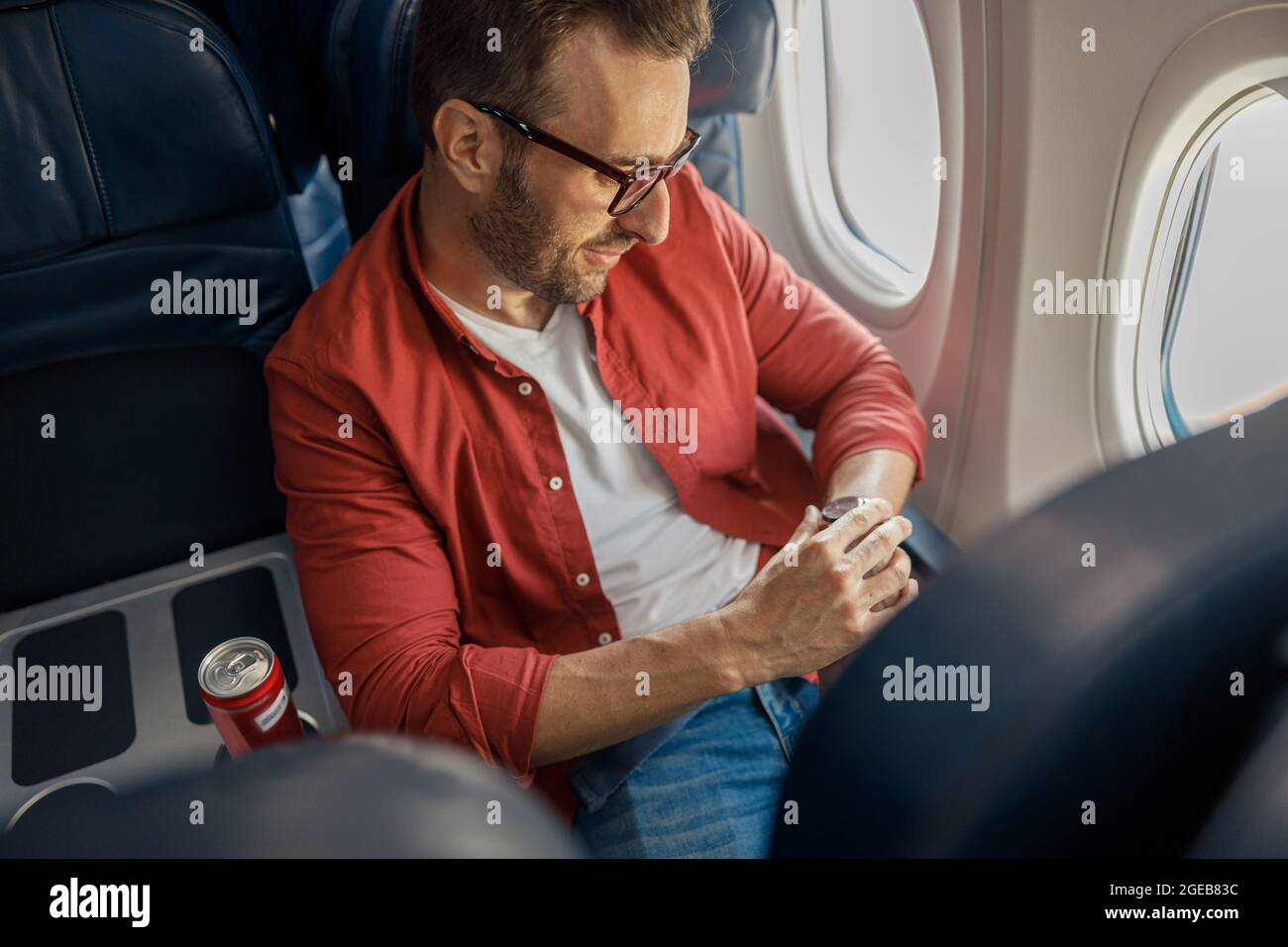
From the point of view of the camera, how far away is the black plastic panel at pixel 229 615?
4.39 feet

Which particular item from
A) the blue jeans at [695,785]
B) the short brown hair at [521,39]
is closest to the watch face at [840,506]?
the blue jeans at [695,785]

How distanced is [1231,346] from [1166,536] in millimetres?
758

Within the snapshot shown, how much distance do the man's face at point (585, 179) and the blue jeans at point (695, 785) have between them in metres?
0.55

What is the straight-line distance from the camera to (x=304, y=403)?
1144 mm

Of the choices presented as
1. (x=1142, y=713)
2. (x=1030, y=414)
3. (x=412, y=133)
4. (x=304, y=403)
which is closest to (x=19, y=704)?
(x=304, y=403)

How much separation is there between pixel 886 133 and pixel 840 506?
83 cm

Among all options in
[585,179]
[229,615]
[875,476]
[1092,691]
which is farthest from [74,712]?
[1092,691]

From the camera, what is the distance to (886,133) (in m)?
1.67

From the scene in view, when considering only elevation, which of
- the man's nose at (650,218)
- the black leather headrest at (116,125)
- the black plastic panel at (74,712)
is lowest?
the black plastic panel at (74,712)

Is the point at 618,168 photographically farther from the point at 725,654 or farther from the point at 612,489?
the point at 725,654

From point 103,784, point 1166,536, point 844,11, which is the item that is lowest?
point 103,784

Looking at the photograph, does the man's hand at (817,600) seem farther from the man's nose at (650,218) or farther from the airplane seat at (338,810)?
the airplane seat at (338,810)

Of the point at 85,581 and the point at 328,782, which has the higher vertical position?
the point at 85,581

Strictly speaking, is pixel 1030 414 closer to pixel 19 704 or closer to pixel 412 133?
pixel 412 133
